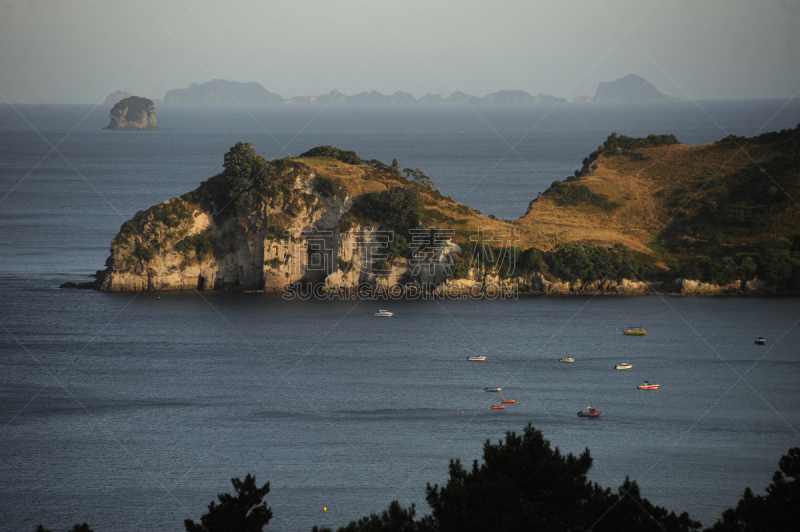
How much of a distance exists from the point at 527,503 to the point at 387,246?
7346cm

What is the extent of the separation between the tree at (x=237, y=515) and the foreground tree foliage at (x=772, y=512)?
16.7 meters

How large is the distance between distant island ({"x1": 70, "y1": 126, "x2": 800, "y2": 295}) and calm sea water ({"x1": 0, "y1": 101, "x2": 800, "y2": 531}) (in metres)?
3.48

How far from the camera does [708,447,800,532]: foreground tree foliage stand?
112ft

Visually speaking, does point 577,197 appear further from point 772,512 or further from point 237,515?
point 237,515

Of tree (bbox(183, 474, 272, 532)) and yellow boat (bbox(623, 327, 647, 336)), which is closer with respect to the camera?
tree (bbox(183, 474, 272, 532))

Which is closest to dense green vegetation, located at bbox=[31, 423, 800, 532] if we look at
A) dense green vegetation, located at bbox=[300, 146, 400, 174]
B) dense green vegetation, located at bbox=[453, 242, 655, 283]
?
dense green vegetation, located at bbox=[453, 242, 655, 283]

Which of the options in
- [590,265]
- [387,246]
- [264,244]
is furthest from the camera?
[387,246]

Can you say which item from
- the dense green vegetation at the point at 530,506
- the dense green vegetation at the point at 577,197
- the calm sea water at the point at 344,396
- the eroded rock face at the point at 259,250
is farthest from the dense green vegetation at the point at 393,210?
the dense green vegetation at the point at 530,506

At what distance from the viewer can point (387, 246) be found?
349 feet

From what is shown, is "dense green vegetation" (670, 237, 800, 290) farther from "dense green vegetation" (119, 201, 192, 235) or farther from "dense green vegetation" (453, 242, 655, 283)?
"dense green vegetation" (119, 201, 192, 235)

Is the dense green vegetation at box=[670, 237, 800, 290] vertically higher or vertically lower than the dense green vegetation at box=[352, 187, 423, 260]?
lower

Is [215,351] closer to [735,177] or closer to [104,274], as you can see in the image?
[104,274]

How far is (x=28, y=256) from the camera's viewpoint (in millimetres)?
122375

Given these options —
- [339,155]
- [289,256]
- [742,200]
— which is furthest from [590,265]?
[339,155]
